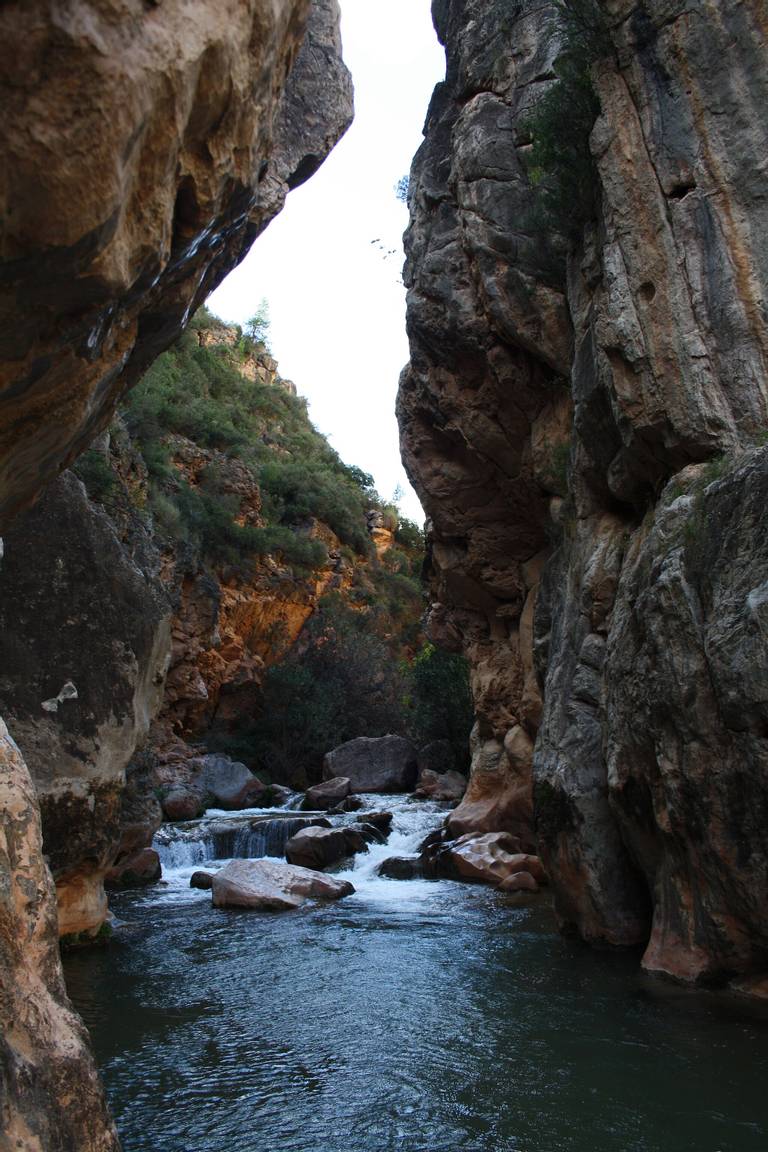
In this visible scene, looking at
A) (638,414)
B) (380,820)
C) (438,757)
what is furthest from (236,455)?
(638,414)

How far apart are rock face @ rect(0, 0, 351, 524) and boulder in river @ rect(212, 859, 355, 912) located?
31.4 feet

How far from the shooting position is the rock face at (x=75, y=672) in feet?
32.2

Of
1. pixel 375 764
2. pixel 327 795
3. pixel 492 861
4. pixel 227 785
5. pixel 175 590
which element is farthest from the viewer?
pixel 175 590

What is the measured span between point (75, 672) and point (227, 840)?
921 centimetres

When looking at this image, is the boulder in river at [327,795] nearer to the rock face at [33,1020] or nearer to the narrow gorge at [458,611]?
the narrow gorge at [458,611]

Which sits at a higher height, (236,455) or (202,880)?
(236,455)

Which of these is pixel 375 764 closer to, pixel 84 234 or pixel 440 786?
pixel 440 786

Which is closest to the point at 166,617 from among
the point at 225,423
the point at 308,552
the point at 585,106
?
the point at 585,106

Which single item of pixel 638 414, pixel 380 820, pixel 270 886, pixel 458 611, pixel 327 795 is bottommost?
pixel 270 886

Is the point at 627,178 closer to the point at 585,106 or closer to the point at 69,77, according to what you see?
the point at 585,106

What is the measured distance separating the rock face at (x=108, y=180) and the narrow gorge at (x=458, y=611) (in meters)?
0.02

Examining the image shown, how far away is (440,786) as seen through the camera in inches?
955

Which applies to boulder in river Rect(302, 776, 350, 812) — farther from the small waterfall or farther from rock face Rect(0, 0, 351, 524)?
rock face Rect(0, 0, 351, 524)

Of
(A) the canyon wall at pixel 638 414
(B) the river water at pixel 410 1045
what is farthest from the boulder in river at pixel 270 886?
(A) the canyon wall at pixel 638 414
